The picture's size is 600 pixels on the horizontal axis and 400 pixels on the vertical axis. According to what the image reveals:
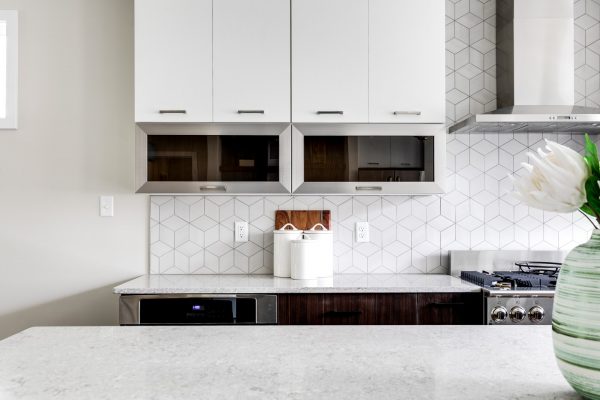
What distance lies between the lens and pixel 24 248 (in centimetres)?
294

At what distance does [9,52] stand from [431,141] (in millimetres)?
2477

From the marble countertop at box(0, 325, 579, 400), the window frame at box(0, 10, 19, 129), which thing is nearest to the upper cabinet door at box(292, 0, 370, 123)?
the marble countertop at box(0, 325, 579, 400)

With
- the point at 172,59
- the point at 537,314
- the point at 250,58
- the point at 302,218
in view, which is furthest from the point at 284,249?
the point at 537,314

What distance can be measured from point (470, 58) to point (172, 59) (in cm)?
174

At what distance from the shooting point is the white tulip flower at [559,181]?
750 millimetres

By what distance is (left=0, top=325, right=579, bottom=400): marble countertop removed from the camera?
0.87 meters

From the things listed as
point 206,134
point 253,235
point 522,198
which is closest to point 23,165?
point 206,134

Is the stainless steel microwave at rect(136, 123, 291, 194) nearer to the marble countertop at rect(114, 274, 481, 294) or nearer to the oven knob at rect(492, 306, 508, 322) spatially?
the marble countertop at rect(114, 274, 481, 294)

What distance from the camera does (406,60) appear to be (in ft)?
8.55

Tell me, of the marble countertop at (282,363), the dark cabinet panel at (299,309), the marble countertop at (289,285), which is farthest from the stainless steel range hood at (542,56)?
the marble countertop at (282,363)

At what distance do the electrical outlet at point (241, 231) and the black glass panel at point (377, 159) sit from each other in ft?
2.10

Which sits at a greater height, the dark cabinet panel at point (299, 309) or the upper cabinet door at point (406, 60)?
the upper cabinet door at point (406, 60)

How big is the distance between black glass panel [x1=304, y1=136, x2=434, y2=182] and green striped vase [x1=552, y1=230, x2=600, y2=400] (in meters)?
1.86

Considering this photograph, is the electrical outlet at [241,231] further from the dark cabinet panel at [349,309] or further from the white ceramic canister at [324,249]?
the dark cabinet panel at [349,309]
